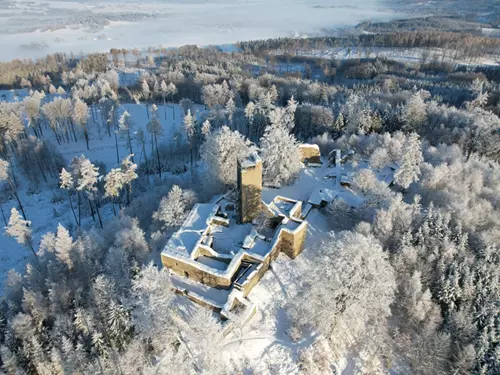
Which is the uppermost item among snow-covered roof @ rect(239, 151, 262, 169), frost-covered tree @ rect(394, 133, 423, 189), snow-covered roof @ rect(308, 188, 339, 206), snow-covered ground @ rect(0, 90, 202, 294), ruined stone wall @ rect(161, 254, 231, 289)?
snow-covered roof @ rect(239, 151, 262, 169)

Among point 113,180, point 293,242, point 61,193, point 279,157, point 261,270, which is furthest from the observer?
point 61,193

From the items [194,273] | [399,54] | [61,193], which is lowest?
[61,193]

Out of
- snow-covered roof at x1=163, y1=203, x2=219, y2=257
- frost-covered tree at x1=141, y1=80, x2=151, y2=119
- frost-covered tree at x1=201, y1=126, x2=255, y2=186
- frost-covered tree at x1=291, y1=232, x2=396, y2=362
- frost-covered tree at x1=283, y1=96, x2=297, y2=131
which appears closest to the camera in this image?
Result: frost-covered tree at x1=291, y1=232, x2=396, y2=362

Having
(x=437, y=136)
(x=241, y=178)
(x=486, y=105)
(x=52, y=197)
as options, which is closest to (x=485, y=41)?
(x=486, y=105)

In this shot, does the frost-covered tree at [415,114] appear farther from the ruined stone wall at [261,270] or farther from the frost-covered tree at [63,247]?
the frost-covered tree at [63,247]

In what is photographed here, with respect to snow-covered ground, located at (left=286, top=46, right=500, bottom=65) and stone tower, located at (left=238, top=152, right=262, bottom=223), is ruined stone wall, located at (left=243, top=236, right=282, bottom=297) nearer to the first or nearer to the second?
stone tower, located at (left=238, top=152, right=262, bottom=223)

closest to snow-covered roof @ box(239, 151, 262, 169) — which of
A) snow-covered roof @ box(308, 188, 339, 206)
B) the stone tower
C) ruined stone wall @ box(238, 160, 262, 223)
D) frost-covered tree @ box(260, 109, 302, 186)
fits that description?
the stone tower

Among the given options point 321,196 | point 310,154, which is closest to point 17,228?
point 321,196

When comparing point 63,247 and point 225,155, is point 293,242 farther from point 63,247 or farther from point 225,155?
point 63,247
